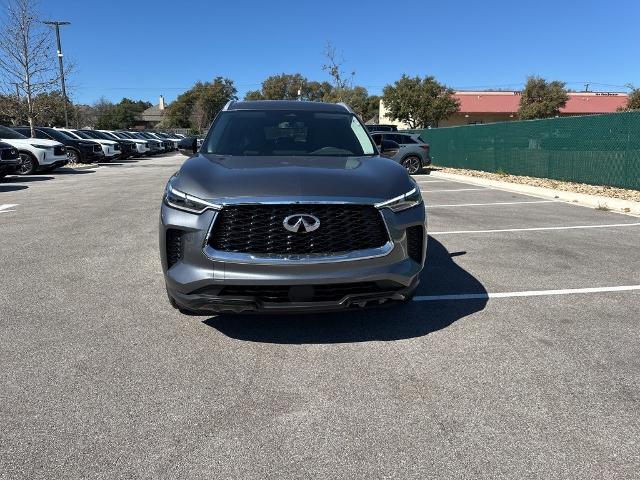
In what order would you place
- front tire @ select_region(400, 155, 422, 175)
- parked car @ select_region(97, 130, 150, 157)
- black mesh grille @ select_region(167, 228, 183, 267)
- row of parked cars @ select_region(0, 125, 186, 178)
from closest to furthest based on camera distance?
black mesh grille @ select_region(167, 228, 183, 267) < row of parked cars @ select_region(0, 125, 186, 178) < front tire @ select_region(400, 155, 422, 175) < parked car @ select_region(97, 130, 150, 157)

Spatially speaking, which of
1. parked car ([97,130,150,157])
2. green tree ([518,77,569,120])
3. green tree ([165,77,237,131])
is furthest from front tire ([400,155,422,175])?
green tree ([165,77,237,131])

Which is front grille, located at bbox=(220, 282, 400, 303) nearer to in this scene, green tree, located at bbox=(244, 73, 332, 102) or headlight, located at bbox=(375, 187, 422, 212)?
headlight, located at bbox=(375, 187, 422, 212)

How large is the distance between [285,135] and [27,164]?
1539 centimetres

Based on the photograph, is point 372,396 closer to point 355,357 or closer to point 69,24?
point 355,357

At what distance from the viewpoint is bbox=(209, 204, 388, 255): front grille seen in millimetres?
3266

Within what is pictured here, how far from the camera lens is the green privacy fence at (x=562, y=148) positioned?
12438mm

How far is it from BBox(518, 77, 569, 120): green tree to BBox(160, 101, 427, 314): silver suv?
51080 mm

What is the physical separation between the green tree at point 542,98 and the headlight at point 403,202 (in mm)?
50668

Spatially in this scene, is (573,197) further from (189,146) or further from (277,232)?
(277,232)

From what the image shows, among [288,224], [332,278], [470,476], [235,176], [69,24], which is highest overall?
[69,24]

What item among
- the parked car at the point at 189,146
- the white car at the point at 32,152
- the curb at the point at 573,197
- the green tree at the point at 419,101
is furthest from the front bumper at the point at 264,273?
the green tree at the point at 419,101

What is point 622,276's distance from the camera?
17.9ft

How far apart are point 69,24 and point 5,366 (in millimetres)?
36317

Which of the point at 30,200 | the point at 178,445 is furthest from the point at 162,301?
the point at 30,200
